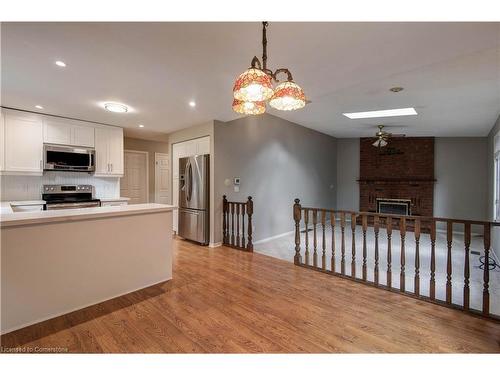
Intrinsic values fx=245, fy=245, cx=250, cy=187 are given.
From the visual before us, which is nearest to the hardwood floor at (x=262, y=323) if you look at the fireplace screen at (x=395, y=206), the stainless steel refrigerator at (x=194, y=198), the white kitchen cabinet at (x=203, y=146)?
the stainless steel refrigerator at (x=194, y=198)

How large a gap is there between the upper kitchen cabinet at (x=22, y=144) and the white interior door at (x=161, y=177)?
2870 millimetres

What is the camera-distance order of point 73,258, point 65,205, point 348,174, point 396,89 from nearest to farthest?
point 73,258 → point 396,89 → point 65,205 → point 348,174

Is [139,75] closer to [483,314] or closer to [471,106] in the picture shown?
[483,314]

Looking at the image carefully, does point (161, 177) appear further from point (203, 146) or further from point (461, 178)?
point (461, 178)

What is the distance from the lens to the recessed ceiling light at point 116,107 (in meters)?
3.66

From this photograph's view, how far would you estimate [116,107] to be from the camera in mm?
3756

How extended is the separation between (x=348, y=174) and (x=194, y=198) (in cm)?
557

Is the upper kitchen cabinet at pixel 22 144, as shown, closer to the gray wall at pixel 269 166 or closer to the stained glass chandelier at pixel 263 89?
the gray wall at pixel 269 166

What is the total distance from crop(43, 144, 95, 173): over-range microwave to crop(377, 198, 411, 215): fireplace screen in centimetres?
768

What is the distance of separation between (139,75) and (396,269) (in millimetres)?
4277

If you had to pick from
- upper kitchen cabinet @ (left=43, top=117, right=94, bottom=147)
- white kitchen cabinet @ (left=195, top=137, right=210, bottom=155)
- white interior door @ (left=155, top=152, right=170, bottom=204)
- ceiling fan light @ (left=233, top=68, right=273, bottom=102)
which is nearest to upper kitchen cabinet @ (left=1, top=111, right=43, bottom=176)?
upper kitchen cabinet @ (left=43, top=117, right=94, bottom=147)

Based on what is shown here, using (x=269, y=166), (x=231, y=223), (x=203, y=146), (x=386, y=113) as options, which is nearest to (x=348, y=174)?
(x=386, y=113)

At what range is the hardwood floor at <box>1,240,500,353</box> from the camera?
1.79m

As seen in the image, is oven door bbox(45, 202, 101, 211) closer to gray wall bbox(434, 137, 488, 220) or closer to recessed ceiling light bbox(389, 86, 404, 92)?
recessed ceiling light bbox(389, 86, 404, 92)
